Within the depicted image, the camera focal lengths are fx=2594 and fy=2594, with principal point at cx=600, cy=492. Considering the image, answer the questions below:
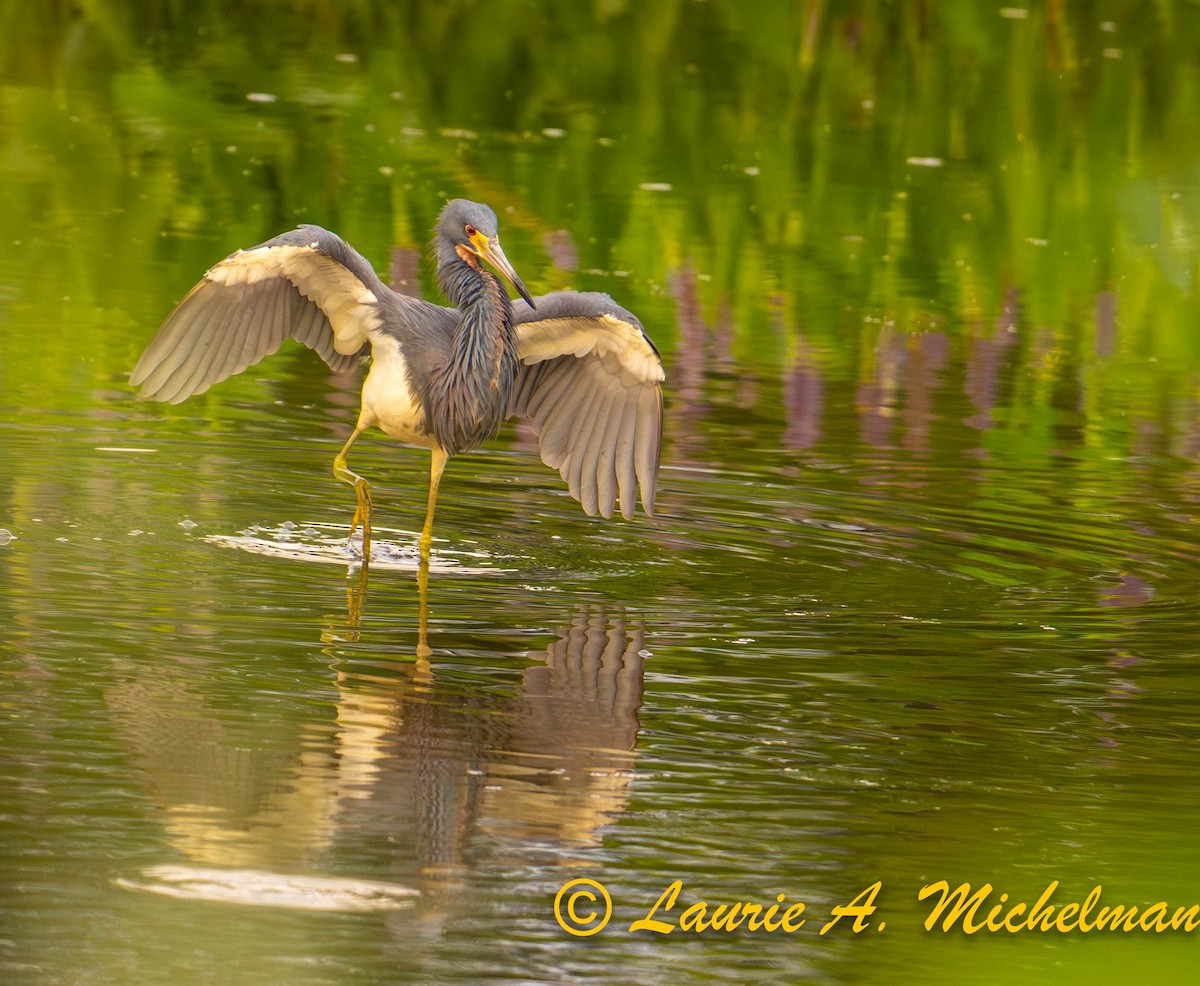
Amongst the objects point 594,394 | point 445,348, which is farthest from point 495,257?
point 594,394

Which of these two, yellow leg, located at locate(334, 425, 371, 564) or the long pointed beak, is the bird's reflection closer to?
yellow leg, located at locate(334, 425, 371, 564)

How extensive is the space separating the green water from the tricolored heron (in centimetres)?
33

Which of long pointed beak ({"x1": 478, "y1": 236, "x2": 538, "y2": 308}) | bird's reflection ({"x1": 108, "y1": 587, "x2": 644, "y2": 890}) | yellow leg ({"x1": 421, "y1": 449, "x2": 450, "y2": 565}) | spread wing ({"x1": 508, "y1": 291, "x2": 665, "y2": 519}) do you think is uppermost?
long pointed beak ({"x1": 478, "y1": 236, "x2": 538, "y2": 308})

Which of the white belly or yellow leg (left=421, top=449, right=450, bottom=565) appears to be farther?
the white belly

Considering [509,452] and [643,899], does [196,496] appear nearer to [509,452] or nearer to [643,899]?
[509,452]

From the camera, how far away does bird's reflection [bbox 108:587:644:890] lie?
6.15 m

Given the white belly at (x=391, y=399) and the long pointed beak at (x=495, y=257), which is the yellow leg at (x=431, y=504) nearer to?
the white belly at (x=391, y=399)

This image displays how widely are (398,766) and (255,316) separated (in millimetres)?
3837

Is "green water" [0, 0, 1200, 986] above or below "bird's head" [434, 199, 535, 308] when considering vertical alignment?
below

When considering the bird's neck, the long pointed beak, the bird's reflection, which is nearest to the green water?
the bird's reflection

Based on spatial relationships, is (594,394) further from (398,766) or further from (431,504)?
(398,766)

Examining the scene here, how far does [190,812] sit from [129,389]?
6.69 metres

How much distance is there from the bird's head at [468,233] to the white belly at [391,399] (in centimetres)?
56

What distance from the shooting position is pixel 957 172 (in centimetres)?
2103
